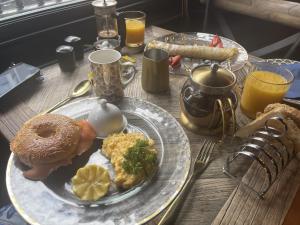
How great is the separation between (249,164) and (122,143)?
344 millimetres

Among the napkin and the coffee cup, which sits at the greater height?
the coffee cup

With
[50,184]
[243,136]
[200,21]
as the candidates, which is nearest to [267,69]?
[243,136]

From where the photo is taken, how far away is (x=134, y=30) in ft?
4.38

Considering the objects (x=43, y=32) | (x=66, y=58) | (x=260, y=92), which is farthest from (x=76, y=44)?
(x=260, y=92)

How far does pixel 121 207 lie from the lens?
0.66 meters

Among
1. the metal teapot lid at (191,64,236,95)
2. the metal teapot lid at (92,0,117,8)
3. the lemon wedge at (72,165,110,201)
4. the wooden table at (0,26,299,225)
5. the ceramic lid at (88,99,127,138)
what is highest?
the metal teapot lid at (92,0,117,8)

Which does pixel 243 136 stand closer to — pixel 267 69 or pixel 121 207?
pixel 267 69

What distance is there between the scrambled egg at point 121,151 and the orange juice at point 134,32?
67 cm

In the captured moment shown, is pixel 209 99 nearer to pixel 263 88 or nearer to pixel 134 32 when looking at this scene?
pixel 263 88

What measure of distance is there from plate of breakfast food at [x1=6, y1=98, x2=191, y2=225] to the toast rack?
132 millimetres

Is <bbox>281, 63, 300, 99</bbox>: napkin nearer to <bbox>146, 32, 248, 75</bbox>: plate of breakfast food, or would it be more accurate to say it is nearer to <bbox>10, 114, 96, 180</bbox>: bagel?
<bbox>146, 32, 248, 75</bbox>: plate of breakfast food

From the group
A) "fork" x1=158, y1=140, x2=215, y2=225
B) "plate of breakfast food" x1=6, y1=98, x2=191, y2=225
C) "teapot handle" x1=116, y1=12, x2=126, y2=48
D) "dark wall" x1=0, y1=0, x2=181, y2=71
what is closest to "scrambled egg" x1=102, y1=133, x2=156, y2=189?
"plate of breakfast food" x1=6, y1=98, x2=191, y2=225

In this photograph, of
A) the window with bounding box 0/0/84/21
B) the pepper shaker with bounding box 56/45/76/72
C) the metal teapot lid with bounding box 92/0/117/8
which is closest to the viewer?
the pepper shaker with bounding box 56/45/76/72

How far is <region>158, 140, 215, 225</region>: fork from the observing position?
645 millimetres
